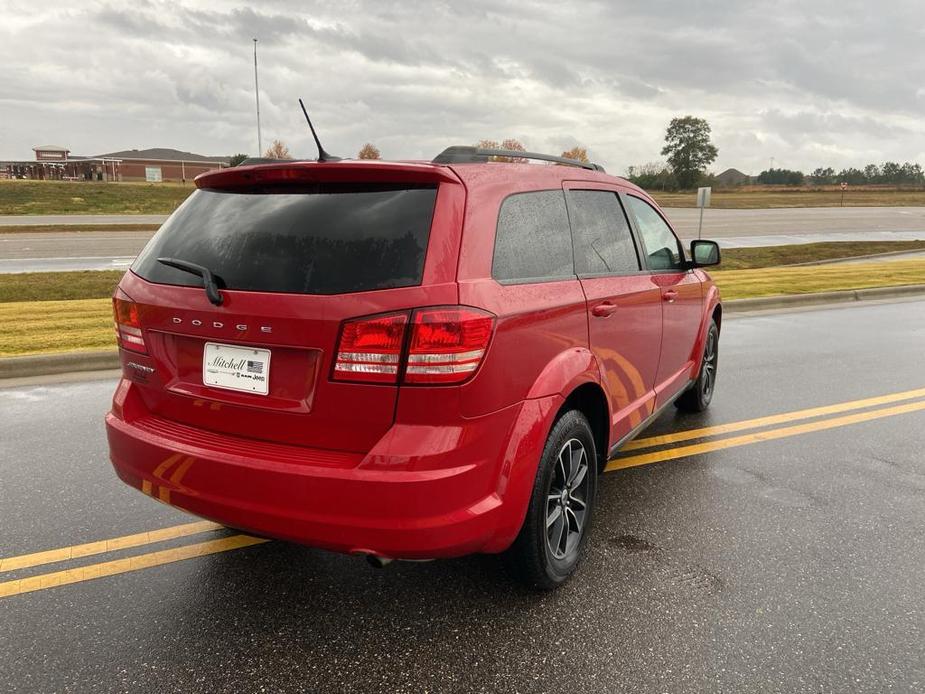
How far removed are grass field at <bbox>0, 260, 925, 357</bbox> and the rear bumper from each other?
5388 mm

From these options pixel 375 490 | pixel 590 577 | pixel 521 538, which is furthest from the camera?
pixel 590 577

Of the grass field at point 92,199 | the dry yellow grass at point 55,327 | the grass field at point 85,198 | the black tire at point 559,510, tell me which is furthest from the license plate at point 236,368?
the grass field at point 85,198

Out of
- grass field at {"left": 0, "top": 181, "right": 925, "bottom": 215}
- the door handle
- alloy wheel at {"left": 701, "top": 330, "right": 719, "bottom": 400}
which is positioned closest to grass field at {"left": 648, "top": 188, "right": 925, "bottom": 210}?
grass field at {"left": 0, "top": 181, "right": 925, "bottom": 215}

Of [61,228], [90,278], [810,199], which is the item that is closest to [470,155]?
[90,278]

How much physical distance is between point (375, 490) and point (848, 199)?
7189 centimetres

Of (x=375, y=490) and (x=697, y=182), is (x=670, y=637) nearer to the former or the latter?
(x=375, y=490)

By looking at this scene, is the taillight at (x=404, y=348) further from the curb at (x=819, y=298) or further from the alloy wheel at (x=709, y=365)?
the curb at (x=819, y=298)

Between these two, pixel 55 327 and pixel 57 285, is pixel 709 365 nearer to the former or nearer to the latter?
pixel 55 327

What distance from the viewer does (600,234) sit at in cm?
354

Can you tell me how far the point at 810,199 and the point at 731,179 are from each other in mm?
49712

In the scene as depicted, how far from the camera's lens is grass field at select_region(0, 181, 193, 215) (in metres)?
41.0

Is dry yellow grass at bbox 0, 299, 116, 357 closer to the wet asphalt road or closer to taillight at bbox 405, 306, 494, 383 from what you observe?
taillight at bbox 405, 306, 494, 383

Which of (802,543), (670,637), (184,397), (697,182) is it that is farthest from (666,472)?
(697,182)

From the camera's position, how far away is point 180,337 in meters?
2.67
